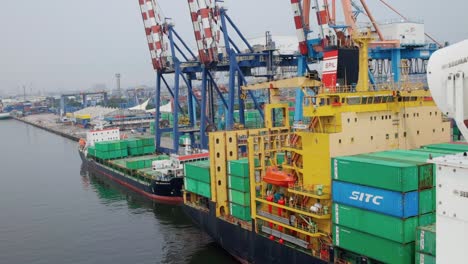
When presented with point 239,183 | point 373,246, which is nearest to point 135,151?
point 239,183

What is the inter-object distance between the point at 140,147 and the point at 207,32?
1776cm

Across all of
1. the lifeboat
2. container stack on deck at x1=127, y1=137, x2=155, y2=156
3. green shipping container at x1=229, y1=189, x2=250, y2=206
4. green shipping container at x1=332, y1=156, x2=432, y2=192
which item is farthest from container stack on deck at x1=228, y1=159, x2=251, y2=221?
container stack on deck at x1=127, y1=137, x2=155, y2=156

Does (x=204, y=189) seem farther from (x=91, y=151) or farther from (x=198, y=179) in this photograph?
(x=91, y=151)

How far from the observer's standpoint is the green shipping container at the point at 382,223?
13625 millimetres

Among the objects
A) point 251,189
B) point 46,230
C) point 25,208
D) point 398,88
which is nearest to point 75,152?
point 25,208

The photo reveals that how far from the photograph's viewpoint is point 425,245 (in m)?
13.1

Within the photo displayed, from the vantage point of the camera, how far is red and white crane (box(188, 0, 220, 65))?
42438mm

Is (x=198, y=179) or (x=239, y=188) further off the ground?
(x=239, y=188)

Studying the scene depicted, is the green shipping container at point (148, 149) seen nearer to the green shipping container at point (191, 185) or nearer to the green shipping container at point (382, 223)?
the green shipping container at point (191, 185)

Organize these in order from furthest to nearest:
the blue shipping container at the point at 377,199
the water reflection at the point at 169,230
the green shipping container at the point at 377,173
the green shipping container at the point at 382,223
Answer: the water reflection at the point at 169,230
the green shipping container at the point at 382,223
the blue shipping container at the point at 377,199
the green shipping container at the point at 377,173

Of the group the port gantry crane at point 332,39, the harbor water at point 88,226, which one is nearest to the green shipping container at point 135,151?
the harbor water at point 88,226

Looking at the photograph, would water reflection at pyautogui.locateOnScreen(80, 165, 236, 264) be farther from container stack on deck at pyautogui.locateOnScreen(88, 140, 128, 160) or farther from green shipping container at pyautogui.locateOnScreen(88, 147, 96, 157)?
green shipping container at pyautogui.locateOnScreen(88, 147, 96, 157)

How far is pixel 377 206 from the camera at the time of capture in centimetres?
→ 1425

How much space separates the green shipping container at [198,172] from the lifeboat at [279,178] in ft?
20.5
